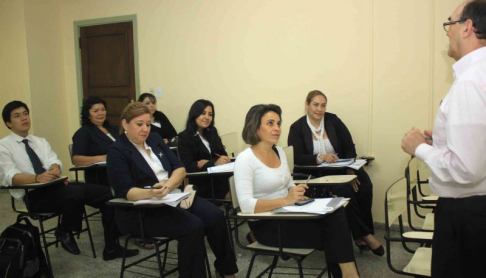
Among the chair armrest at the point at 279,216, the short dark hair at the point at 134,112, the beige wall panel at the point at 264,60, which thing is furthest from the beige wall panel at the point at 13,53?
the chair armrest at the point at 279,216

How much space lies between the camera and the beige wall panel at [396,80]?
3832 millimetres

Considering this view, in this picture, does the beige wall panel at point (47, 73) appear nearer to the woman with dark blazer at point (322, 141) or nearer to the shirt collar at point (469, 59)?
the woman with dark blazer at point (322, 141)

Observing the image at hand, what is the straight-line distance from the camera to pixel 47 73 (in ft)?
19.2

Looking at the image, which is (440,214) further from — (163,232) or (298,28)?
(298,28)

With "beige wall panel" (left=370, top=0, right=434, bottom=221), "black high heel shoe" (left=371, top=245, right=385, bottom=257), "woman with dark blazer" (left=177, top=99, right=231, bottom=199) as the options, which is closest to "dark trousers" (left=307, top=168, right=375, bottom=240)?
"black high heel shoe" (left=371, top=245, right=385, bottom=257)

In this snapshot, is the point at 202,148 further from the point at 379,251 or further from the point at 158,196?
the point at 379,251

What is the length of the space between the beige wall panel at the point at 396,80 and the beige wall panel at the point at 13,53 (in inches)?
173

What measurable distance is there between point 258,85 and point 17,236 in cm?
276

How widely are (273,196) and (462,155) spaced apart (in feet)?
4.19

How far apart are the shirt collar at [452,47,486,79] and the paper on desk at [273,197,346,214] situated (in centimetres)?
88

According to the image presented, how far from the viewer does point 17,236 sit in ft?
9.34

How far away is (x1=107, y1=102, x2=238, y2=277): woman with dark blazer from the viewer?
8.53ft

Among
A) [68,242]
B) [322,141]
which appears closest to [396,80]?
[322,141]

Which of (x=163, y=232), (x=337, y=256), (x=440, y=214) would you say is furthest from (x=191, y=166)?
(x=440, y=214)
